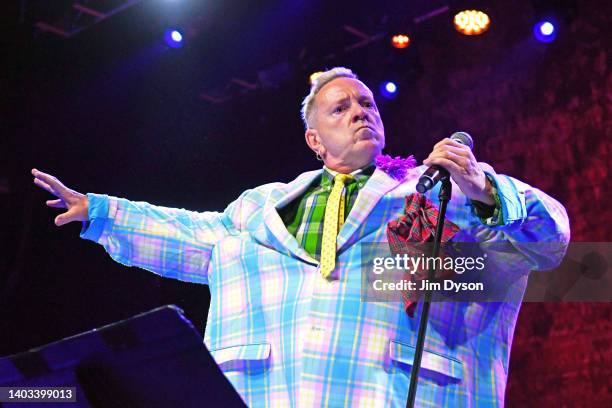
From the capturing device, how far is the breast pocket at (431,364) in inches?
84.9

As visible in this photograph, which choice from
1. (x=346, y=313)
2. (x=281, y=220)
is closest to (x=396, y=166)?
(x=281, y=220)

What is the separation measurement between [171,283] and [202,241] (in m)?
3.20

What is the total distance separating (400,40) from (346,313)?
3541 millimetres

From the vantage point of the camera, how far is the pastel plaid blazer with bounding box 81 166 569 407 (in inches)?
85.2

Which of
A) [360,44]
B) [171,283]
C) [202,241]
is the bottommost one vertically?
[202,241]

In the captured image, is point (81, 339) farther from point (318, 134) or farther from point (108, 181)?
point (108, 181)

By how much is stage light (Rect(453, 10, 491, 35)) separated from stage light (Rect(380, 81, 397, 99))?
733 mm

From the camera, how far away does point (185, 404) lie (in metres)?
1.38

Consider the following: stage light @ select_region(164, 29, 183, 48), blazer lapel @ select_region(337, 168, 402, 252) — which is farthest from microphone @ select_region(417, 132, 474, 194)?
stage light @ select_region(164, 29, 183, 48)

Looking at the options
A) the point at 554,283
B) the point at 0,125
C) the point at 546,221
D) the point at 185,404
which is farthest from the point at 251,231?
A: the point at 0,125

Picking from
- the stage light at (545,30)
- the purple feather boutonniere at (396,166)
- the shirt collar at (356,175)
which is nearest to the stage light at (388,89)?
the stage light at (545,30)

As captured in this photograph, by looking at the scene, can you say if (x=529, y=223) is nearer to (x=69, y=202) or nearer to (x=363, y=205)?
(x=363, y=205)

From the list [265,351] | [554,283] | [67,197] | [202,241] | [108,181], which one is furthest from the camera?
[108,181]

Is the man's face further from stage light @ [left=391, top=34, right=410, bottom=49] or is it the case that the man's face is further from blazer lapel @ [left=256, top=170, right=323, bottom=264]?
stage light @ [left=391, top=34, right=410, bottom=49]
